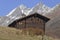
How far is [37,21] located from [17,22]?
5.03 metres

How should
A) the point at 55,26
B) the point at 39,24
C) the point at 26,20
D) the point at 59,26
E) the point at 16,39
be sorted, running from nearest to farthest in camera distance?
1. the point at 16,39
2. the point at 59,26
3. the point at 55,26
4. the point at 39,24
5. the point at 26,20

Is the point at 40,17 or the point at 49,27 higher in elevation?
the point at 40,17

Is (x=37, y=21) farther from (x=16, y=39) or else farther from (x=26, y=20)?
(x=16, y=39)

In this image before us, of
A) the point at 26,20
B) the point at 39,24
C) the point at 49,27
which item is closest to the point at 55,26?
the point at 49,27

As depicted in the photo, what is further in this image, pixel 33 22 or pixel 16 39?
pixel 33 22

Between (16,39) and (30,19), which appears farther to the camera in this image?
(30,19)

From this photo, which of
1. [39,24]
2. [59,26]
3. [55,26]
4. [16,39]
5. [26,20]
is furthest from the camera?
[26,20]

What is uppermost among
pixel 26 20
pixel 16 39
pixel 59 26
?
pixel 26 20

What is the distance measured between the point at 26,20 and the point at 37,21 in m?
2.91

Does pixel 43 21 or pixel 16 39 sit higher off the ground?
pixel 43 21

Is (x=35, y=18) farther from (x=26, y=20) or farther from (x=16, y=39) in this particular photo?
(x=16, y=39)

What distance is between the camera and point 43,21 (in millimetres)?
64188

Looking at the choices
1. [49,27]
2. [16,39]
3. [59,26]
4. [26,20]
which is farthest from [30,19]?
[16,39]

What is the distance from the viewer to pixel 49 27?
2028 inches
